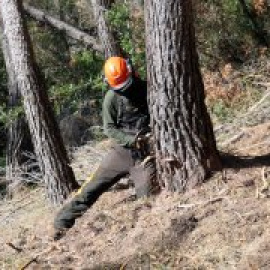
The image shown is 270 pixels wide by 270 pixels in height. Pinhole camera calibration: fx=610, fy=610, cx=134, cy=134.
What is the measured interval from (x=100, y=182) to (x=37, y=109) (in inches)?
103

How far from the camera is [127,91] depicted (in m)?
6.30

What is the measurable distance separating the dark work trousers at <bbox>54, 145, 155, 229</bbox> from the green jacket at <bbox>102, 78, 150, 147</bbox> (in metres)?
0.21

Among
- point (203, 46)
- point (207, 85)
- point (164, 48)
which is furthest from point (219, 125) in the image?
point (164, 48)

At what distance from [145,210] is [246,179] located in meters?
1.09

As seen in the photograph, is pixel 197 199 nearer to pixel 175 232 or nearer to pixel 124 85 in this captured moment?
pixel 175 232

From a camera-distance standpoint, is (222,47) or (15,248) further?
(222,47)

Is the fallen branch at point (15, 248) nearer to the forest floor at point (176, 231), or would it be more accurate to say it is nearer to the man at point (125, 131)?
the forest floor at point (176, 231)

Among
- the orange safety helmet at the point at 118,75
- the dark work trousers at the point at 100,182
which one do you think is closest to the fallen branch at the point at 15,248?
the dark work trousers at the point at 100,182

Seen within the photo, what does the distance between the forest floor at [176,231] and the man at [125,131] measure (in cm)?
27

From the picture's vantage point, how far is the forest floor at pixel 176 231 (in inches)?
206

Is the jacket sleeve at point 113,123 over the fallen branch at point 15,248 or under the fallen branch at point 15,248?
over

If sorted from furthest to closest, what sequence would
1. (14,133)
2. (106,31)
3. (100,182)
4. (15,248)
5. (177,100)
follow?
(14,133) < (106,31) < (15,248) < (100,182) < (177,100)

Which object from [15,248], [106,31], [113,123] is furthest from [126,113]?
[106,31]

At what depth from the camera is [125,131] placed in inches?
260
